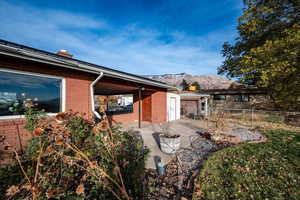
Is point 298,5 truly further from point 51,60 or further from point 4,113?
point 4,113

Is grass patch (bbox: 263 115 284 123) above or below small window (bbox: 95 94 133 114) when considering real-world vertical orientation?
below

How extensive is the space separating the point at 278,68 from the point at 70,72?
9.60 metres

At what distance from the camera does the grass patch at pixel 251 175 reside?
7.63 ft

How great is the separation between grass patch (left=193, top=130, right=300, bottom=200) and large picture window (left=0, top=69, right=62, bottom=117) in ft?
13.5

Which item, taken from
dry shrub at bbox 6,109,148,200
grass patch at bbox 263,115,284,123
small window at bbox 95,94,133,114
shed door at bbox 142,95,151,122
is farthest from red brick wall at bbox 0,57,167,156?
grass patch at bbox 263,115,284,123

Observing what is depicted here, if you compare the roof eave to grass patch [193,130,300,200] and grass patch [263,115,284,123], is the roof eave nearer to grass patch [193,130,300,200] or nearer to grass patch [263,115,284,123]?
grass patch [193,130,300,200]

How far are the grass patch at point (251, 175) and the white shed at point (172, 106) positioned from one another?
6364mm

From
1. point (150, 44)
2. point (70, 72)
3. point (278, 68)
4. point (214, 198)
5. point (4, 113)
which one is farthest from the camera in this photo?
point (150, 44)

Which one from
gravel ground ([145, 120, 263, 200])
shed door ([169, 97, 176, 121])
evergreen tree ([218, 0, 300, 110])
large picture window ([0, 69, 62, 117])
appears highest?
evergreen tree ([218, 0, 300, 110])

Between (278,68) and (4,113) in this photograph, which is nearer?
(4,113)

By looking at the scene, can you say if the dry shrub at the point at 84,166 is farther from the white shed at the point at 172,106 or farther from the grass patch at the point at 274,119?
the grass patch at the point at 274,119

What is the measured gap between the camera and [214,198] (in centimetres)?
223

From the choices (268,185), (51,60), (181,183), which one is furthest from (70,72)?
(268,185)

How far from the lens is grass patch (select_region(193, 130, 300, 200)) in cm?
233
